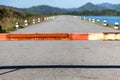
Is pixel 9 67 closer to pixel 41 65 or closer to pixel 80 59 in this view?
pixel 41 65

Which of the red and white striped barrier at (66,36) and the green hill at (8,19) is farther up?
the red and white striped barrier at (66,36)

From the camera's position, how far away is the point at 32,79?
9219 millimetres

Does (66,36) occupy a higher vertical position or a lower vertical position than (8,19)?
higher

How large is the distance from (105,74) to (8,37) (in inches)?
105

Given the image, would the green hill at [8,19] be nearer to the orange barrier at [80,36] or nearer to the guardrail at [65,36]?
the guardrail at [65,36]

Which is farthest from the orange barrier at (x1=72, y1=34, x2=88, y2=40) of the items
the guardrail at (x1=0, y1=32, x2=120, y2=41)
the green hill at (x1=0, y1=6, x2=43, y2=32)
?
the green hill at (x1=0, y1=6, x2=43, y2=32)

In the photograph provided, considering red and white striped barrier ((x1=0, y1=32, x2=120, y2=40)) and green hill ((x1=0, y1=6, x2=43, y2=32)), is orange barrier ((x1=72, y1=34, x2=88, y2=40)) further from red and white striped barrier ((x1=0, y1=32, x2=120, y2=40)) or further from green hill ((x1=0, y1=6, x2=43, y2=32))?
green hill ((x1=0, y1=6, x2=43, y2=32))

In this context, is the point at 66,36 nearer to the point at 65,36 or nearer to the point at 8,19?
the point at 65,36

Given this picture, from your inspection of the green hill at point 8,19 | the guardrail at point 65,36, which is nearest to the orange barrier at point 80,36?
the guardrail at point 65,36

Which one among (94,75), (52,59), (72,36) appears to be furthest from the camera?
(52,59)

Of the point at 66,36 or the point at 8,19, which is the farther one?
the point at 8,19

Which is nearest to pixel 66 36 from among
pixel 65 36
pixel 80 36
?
pixel 65 36

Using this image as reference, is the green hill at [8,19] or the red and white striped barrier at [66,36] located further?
the green hill at [8,19]

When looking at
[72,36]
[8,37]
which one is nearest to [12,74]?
[8,37]
